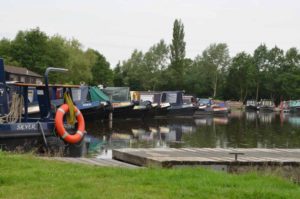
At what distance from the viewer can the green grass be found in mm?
5637

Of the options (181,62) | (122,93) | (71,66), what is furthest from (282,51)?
(122,93)

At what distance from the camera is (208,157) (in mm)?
10375

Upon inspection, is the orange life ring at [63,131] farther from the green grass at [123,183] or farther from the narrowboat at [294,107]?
the narrowboat at [294,107]

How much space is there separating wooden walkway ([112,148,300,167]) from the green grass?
1.75 m

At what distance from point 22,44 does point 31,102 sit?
3216cm

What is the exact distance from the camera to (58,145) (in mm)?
14305

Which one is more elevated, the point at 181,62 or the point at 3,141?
the point at 181,62

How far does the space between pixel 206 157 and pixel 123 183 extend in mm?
4354

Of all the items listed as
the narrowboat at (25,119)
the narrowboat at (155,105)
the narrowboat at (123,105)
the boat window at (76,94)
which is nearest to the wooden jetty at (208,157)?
the narrowboat at (25,119)

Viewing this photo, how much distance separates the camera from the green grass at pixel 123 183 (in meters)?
5.64

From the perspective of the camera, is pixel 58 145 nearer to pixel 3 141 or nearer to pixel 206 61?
pixel 3 141

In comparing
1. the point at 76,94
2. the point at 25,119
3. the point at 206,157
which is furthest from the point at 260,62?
the point at 206,157

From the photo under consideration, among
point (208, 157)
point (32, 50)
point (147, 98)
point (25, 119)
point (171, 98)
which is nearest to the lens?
point (208, 157)

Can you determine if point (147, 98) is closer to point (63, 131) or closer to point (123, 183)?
point (63, 131)
